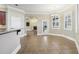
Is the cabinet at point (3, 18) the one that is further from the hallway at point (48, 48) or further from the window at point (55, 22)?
the window at point (55, 22)

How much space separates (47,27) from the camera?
12.4 meters

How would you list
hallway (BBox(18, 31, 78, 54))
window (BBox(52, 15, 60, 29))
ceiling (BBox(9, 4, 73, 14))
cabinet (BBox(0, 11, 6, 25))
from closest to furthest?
hallway (BBox(18, 31, 78, 54)), cabinet (BBox(0, 11, 6, 25)), ceiling (BBox(9, 4, 73, 14)), window (BBox(52, 15, 60, 29))

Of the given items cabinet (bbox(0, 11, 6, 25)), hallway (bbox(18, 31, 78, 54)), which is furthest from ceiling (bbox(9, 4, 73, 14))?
hallway (bbox(18, 31, 78, 54))

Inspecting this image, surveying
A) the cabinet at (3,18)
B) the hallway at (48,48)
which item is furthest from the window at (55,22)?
the cabinet at (3,18)

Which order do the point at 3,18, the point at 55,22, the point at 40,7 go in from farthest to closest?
the point at 55,22, the point at 40,7, the point at 3,18

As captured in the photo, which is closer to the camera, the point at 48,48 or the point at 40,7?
the point at 48,48

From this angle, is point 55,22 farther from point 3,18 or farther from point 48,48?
point 48,48

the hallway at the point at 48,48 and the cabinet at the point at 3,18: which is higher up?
the cabinet at the point at 3,18

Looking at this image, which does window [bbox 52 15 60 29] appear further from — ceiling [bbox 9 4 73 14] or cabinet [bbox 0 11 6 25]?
cabinet [bbox 0 11 6 25]

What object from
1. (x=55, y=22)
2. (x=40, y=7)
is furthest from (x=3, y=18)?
(x=55, y=22)

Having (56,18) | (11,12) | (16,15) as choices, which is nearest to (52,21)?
(56,18)
